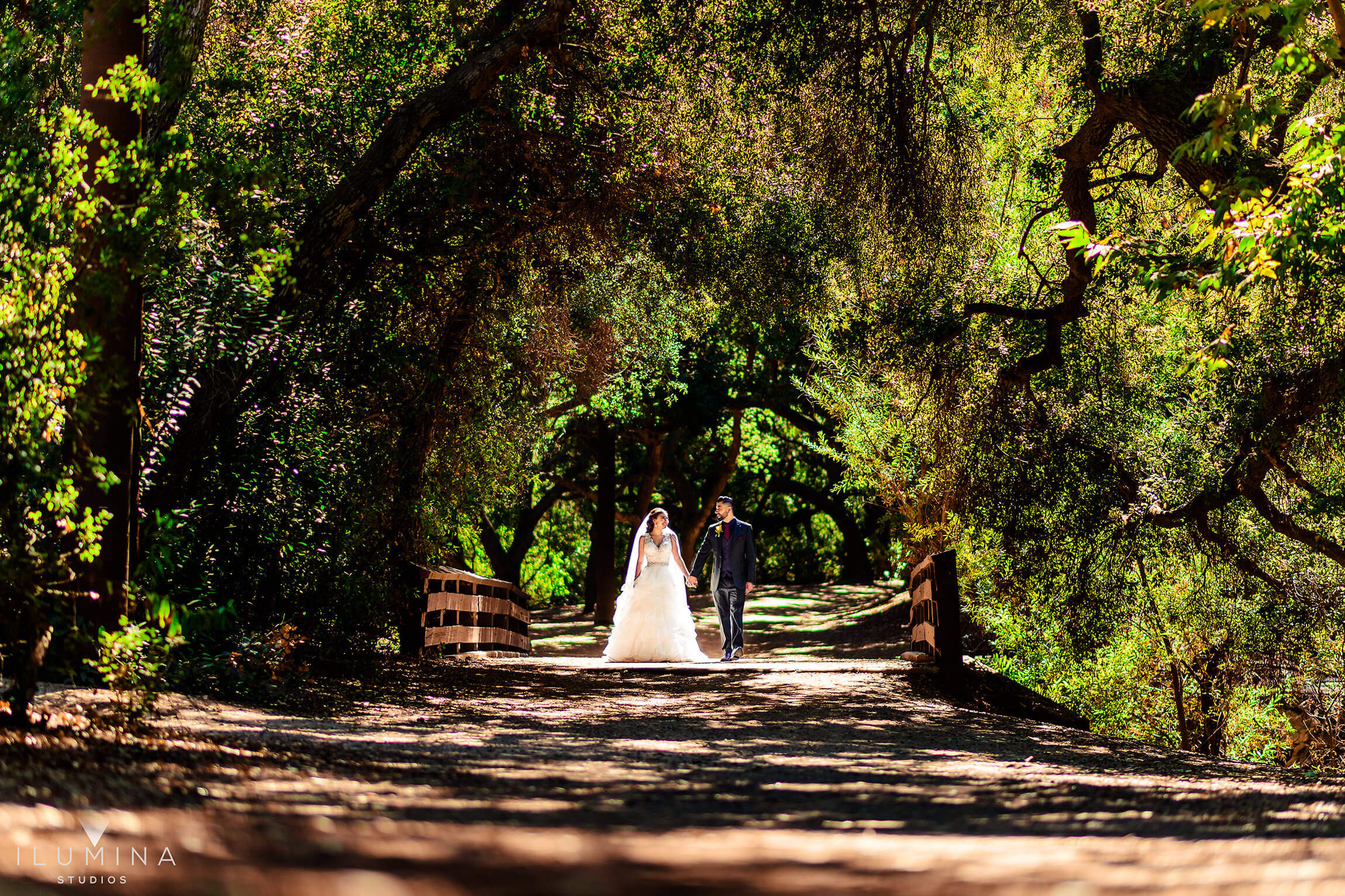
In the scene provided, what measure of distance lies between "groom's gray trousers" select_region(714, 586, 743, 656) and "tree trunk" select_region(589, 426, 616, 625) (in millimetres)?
10528

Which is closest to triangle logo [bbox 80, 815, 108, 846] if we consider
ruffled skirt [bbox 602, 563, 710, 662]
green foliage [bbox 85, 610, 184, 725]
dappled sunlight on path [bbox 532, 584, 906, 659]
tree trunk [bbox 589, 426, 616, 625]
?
green foliage [bbox 85, 610, 184, 725]

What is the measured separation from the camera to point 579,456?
30.0 meters

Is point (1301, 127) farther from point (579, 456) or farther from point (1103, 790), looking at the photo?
point (579, 456)

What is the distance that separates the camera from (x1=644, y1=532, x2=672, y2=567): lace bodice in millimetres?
13742

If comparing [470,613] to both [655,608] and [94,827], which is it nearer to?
[655,608]

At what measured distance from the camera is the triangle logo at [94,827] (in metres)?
2.68

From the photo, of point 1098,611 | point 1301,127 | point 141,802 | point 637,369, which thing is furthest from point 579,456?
point 141,802

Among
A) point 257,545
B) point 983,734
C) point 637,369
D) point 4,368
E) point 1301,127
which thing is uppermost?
point 637,369

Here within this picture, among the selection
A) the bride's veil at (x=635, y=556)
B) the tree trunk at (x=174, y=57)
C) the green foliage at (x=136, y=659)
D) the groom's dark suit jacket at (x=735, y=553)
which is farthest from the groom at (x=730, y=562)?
the green foliage at (x=136, y=659)

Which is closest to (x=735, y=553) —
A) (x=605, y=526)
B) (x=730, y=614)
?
(x=730, y=614)

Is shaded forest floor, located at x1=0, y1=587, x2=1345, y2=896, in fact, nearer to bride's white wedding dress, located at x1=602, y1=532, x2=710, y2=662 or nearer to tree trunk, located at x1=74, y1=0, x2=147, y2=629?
tree trunk, located at x1=74, y1=0, x2=147, y2=629

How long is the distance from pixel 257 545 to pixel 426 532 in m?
4.18

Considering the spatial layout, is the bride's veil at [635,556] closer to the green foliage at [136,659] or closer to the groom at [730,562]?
the groom at [730,562]

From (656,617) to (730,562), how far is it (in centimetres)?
127
